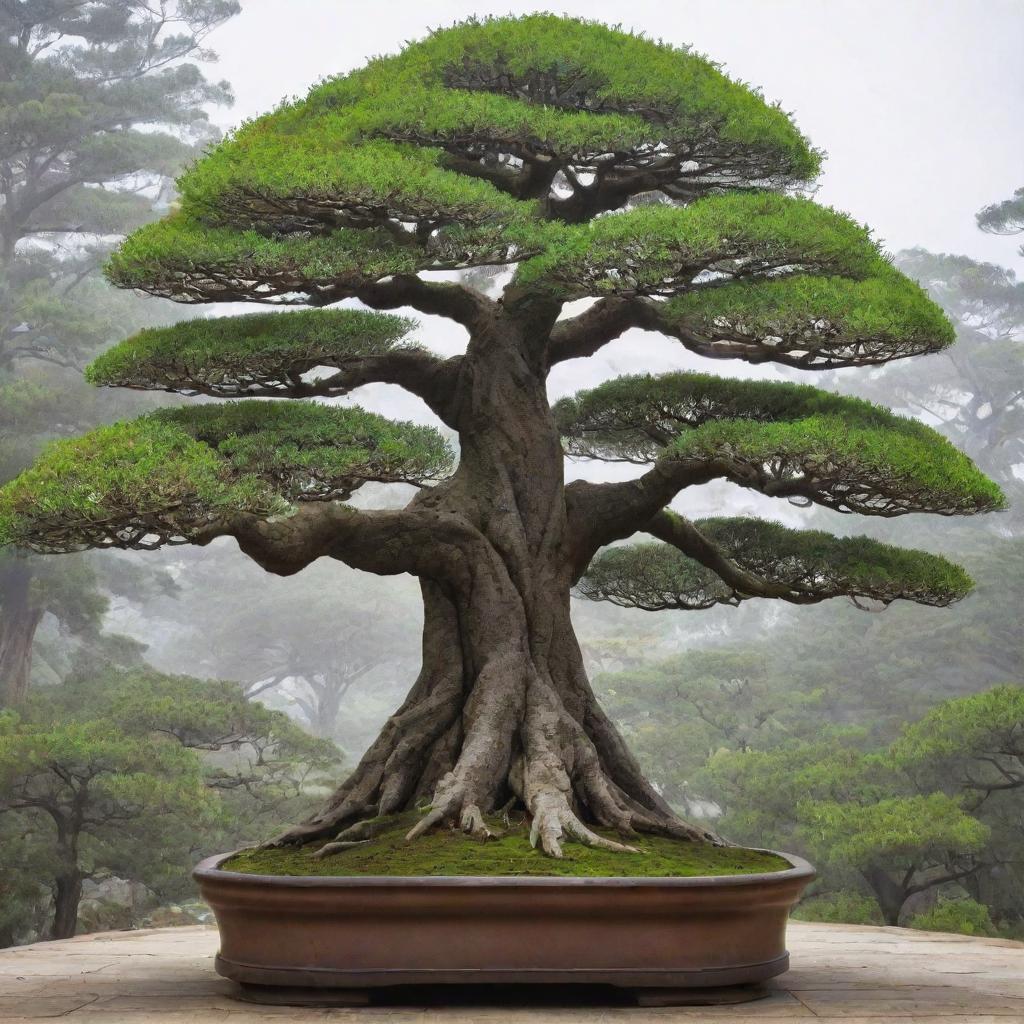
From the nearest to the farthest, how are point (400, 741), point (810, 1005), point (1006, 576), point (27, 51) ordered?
1. point (810, 1005)
2. point (400, 741)
3. point (1006, 576)
4. point (27, 51)

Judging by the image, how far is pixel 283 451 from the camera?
11.5 ft

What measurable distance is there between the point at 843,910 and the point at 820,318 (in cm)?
481

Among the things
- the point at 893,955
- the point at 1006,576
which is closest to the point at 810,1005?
the point at 893,955

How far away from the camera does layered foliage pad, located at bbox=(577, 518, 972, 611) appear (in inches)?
165

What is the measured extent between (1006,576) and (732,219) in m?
8.90

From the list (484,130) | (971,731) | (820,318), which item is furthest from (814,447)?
(971,731)

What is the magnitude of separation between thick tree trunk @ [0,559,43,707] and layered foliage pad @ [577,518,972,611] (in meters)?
7.18

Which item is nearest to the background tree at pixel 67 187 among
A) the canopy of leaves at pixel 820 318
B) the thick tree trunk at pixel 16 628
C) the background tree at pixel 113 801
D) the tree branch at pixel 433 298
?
the thick tree trunk at pixel 16 628

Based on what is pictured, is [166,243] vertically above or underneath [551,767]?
above

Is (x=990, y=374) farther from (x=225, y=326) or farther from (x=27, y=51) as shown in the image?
(x=225, y=326)

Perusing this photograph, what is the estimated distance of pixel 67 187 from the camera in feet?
40.5

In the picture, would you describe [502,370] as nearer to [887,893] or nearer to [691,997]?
[691,997]

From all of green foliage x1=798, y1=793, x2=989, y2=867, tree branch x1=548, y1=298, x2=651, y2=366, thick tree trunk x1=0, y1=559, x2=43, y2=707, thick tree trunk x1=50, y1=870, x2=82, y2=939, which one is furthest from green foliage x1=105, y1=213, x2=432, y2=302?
thick tree trunk x1=0, y1=559, x2=43, y2=707

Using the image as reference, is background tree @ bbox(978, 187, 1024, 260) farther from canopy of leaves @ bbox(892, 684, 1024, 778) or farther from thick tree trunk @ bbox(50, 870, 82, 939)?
thick tree trunk @ bbox(50, 870, 82, 939)
